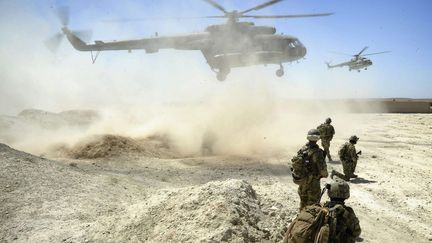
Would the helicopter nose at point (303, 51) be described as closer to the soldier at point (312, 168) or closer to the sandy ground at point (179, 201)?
the sandy ground at point (179, 201)

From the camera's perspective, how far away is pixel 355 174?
35.2ft

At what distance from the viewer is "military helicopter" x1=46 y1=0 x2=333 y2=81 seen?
16.3m

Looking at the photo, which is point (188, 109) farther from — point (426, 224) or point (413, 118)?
point (413, 118)

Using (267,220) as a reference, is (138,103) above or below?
above

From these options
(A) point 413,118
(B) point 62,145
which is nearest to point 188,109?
(B) point 62,145

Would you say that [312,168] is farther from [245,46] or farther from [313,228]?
[245,46]

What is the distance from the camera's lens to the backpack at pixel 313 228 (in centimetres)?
332

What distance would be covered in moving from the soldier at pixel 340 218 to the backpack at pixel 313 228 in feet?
0.26

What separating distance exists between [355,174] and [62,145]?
1049 cm

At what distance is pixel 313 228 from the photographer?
3.40 metres

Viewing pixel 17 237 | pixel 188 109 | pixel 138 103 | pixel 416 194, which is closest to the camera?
pixel 17 237

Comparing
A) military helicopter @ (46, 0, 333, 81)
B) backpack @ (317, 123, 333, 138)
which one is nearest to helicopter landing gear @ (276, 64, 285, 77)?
military helicopter @ (46, 0, 333, 81)

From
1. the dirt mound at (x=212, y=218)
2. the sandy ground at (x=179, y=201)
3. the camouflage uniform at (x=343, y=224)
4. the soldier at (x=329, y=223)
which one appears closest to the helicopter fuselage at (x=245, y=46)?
the sandy ground at (x=179, y=201)

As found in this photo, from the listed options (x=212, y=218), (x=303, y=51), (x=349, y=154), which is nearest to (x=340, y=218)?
(x=212, y=218)
